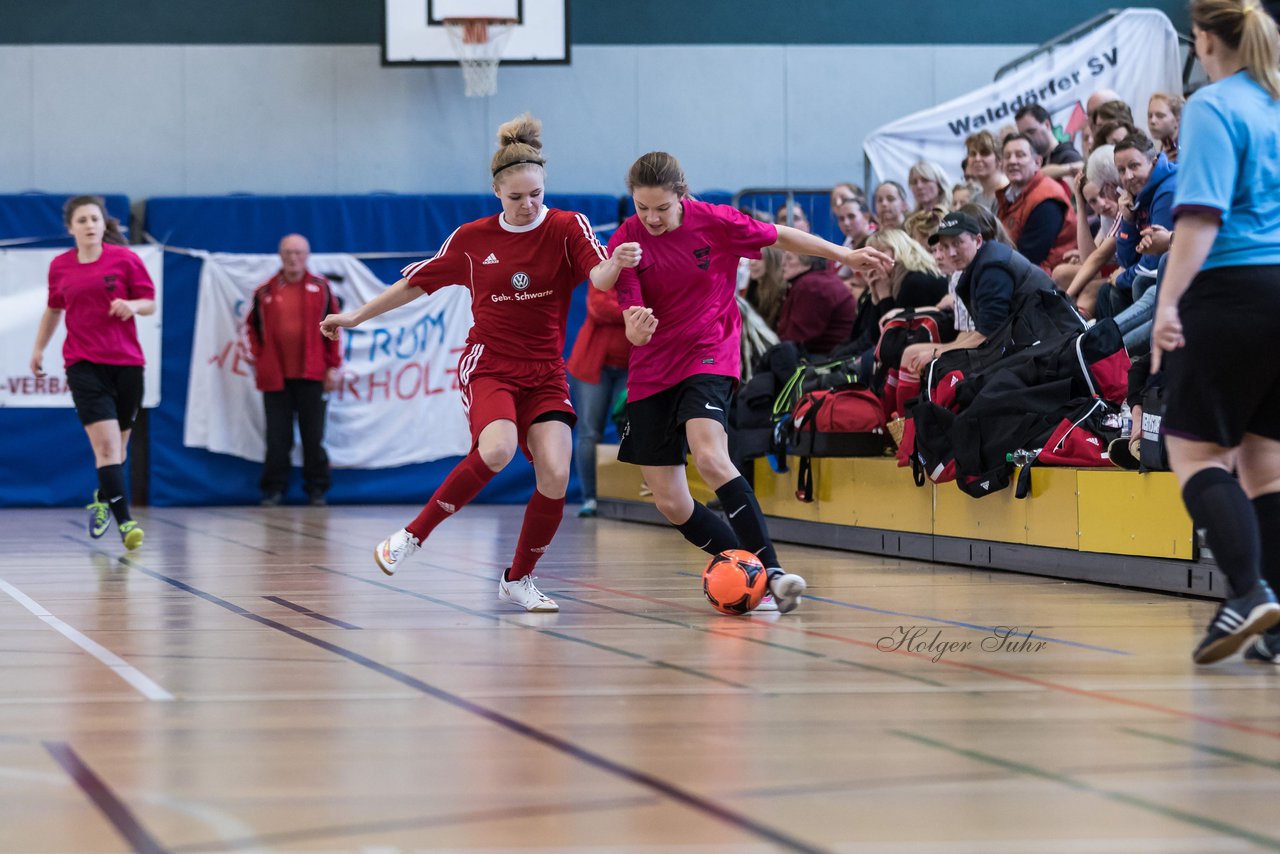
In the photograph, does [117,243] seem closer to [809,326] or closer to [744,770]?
[809,326]

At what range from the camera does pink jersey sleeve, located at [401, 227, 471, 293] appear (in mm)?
5359

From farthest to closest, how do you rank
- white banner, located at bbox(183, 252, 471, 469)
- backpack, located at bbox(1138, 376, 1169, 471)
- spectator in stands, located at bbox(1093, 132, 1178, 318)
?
1. white banner, located at bbox(183, 252, 471, 469)
2. spectator in stands, located at bbox(1093, 132, 1178, 318)
3. backpack, located at bbox(1138, 376, 1169, 471)

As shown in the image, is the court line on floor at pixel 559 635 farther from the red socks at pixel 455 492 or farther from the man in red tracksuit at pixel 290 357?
the man in red tracksuit at pixel 290 357

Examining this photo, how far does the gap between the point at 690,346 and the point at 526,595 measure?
95 centimetres

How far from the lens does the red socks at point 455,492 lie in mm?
5211

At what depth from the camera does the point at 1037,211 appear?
856 centimetres

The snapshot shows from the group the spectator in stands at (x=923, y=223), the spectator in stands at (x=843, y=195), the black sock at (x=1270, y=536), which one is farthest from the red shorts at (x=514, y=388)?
the spectator in stands at (x=843, y=195)

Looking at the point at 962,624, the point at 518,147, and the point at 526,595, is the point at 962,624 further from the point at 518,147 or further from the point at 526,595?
the point at 518,147

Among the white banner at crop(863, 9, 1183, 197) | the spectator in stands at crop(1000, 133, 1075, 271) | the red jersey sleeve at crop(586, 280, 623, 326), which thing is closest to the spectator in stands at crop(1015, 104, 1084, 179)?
the spectator in stands at crop(1000, 133, 1075, 271)

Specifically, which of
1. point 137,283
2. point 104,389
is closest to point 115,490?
point 104,389

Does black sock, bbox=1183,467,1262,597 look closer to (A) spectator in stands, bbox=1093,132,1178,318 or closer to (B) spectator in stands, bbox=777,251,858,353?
(A) spectator in stands, bbox=1093,132,1178,318

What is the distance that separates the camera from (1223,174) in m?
3.74

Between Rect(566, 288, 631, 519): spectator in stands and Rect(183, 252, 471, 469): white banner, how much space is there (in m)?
1.31

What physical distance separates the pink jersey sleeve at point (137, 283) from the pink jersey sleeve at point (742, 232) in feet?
13.5
